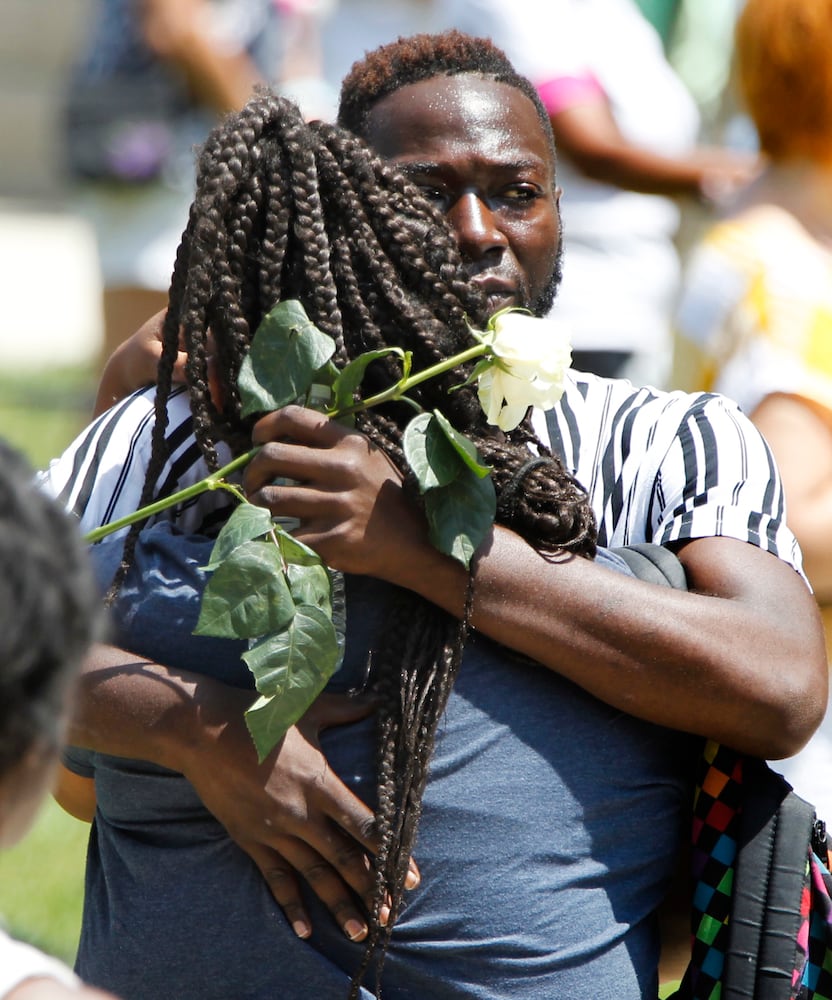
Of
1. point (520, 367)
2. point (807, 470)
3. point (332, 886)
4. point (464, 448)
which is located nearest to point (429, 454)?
point (464, 448)

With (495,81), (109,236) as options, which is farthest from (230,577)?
(109,236)

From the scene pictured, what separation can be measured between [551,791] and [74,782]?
78 centimetres

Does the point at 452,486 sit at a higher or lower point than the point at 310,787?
higher

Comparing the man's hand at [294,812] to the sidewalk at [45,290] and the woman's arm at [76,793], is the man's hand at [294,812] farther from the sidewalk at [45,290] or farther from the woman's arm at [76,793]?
the sidewalk at [45,290]

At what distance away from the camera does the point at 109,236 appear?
17.0 ft

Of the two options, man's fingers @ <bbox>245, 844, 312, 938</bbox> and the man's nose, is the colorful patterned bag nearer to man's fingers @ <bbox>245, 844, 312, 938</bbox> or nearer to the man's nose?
man's fingers @ <bbox>245, 844, 312, 938</bbox>

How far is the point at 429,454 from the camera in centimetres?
188

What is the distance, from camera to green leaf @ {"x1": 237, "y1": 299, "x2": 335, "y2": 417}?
191 centimetres

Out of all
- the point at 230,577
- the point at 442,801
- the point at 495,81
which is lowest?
the point at 442,801

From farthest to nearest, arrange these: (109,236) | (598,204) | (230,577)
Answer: (109,236) < (598,204) < (230,577)

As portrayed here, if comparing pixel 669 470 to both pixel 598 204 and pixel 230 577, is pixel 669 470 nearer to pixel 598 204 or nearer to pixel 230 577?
pixel 230 577

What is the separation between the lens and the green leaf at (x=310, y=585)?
73.5 inches

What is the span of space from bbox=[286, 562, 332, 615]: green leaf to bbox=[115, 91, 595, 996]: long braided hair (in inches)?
4.4

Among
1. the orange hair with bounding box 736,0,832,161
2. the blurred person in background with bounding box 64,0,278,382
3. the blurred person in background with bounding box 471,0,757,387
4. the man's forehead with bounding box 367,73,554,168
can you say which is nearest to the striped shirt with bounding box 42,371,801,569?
the man's forehead with bounding box 367,73,554,168
